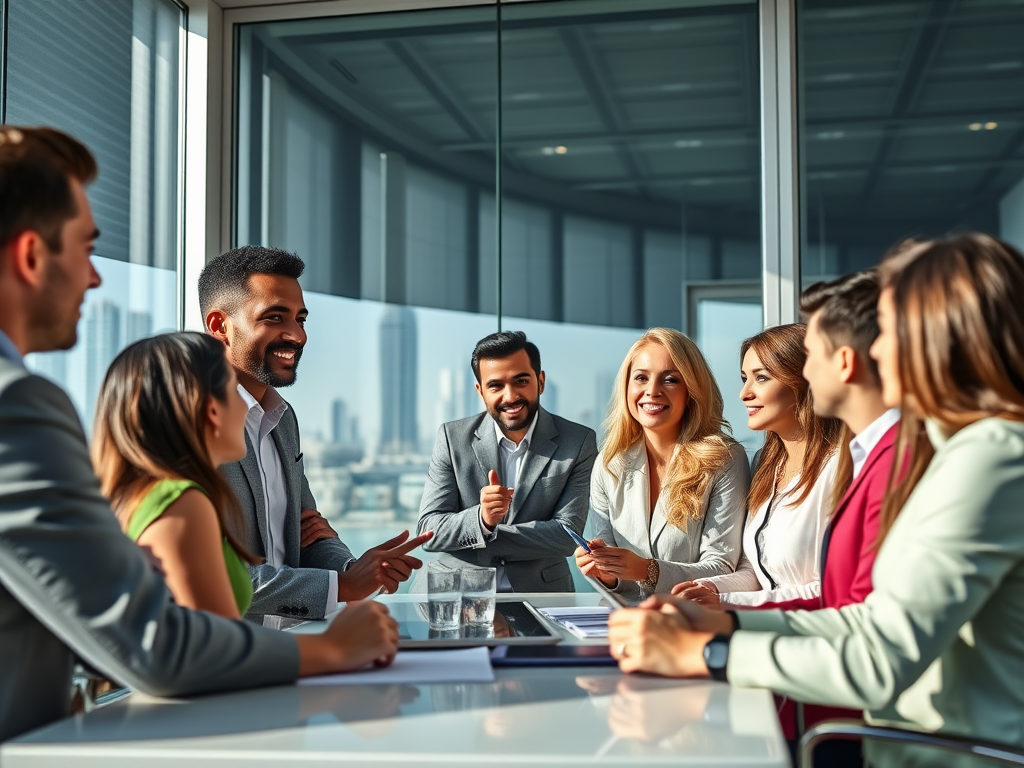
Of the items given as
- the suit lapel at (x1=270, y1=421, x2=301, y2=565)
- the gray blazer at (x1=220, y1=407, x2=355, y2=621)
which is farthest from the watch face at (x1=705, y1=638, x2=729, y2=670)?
the suit lapel at (x1=270, y1=421, x2=301, y2=565)

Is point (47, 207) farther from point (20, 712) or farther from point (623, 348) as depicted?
point (623, 348)

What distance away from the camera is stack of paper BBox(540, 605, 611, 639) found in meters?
2.11

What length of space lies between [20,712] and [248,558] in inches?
23.2

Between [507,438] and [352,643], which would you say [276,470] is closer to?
[507,438]

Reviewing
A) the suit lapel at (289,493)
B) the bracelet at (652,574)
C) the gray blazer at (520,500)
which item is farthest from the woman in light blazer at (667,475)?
the suit lapel at (289,493)

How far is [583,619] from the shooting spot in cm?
230

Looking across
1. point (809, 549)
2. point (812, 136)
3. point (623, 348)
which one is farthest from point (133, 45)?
point (809, 549)

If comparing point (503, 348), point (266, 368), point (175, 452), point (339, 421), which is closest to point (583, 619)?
point (175, 452)

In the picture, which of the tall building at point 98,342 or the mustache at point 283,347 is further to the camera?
the tall building at point 98,342

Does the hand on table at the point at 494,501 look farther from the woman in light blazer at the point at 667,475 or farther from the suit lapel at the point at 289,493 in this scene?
the suit lapel at the point at 289,493

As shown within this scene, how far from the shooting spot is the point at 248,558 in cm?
196

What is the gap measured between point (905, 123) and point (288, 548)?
3.19 meters

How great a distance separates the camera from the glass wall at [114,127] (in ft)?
11.4

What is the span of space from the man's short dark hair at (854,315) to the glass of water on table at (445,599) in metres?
0.91
